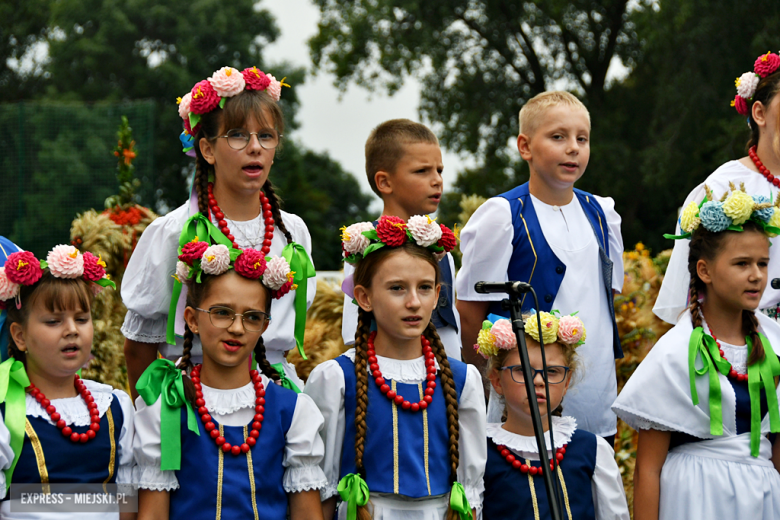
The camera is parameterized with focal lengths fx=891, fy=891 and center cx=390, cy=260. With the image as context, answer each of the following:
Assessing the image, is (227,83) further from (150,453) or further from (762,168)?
(762,168)

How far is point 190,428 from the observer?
312 centimetres

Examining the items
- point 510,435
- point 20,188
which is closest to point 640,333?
point 510,435

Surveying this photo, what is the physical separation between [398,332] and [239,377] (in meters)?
0.62

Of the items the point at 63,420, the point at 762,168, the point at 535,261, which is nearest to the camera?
the point at 63,420

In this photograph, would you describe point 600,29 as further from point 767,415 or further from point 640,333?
point 767,415

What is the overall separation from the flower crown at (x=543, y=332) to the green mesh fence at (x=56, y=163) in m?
11.8

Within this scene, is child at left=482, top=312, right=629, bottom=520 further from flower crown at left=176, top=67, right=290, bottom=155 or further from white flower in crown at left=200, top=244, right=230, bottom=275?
flower crown at left=176, top=67, right=290, bottom=155

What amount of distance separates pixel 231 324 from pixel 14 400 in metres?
0.80

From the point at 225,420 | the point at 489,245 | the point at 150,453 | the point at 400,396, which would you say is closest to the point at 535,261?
the point at 489,245

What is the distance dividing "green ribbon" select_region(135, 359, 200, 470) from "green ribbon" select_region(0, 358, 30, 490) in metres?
0.41

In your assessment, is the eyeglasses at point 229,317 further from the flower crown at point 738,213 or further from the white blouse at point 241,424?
the flower crown at point 738,213

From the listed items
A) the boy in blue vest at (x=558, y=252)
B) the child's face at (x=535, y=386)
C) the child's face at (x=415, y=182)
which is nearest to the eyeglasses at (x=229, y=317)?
the child's face at (x=535, y=386)

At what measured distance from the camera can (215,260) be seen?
323 centimetres

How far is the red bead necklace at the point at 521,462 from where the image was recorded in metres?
3.46
